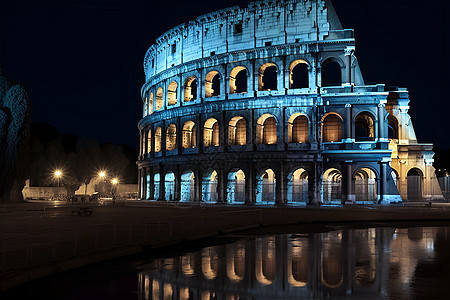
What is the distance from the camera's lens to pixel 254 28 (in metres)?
33.2

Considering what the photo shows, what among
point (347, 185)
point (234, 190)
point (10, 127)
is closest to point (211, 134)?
point (234, 190)

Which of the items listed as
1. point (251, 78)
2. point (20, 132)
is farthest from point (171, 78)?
point (20, 132)

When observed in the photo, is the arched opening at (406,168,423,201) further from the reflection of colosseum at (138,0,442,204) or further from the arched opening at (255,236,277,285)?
the arched opening at (255,236,277,285)

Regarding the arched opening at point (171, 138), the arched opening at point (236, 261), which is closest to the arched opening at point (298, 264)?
the arched opening at point (236, 261)

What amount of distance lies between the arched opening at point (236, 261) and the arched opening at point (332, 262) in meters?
1.49

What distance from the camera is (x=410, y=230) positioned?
16.3 meters

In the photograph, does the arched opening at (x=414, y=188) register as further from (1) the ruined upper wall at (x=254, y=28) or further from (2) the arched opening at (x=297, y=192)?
(1) the ruined upper wall at (x=254, y=28)

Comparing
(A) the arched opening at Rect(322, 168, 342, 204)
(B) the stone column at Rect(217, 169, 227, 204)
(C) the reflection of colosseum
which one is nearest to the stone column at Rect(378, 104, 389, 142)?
(C) the reflection of colosseum

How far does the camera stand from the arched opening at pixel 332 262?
7.36m

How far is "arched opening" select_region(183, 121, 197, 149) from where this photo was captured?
37.0m

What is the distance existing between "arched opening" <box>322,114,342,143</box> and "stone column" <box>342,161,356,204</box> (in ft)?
9.71

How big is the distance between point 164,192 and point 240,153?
363 inches

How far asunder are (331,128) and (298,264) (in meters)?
25.1

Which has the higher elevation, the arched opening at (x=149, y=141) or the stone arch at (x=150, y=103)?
the stone arch at (x=150, y=103)
